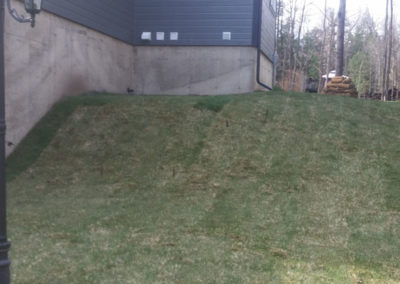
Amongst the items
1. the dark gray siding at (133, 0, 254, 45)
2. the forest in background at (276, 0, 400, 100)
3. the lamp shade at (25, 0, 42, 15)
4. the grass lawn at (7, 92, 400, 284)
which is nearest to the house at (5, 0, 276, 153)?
the dark gray siding at (133, 0, 254, 45)

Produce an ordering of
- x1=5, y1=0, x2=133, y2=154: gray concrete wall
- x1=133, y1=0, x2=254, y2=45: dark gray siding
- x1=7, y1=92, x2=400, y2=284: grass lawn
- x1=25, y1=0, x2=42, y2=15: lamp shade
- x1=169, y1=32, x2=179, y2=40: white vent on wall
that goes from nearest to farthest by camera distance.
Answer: x1=25, y1=0, x2=42, y2=15: lamp shade
x1=7, y1=92, x2=400, y2=284: grass lawn
x1=5, y1=0, x2=133, y2=154: gray concrete wall
x1=133, y1=0, x2=254, y2=45: dark gray siding
x1=169, y1=32, x2=179, y2=40: white vent on wall

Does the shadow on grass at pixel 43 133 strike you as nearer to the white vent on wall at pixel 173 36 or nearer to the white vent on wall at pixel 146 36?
the white vent on wall at pixel 146 36

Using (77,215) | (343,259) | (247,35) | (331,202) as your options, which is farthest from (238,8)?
(343,259)

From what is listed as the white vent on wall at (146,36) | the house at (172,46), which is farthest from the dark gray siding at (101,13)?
the white vent on wall at (146,36)

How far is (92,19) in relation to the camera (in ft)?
49.3

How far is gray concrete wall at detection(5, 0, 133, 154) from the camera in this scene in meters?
11.7

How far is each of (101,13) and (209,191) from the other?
8769 mm

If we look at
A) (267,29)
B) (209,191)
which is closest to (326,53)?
(267,29)

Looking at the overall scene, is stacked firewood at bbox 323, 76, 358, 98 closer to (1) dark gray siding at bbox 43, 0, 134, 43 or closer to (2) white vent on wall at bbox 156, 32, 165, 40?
(2) white vent on wall at bbox 156, 32, 165, 40

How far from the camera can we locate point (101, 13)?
50.9ft

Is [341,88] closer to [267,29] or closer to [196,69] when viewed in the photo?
[267,29]

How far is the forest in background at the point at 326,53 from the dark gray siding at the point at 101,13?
91.6 ft

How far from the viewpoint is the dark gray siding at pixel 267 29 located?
60.3 ft

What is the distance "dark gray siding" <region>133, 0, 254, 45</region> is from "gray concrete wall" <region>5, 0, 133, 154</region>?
1677mm
